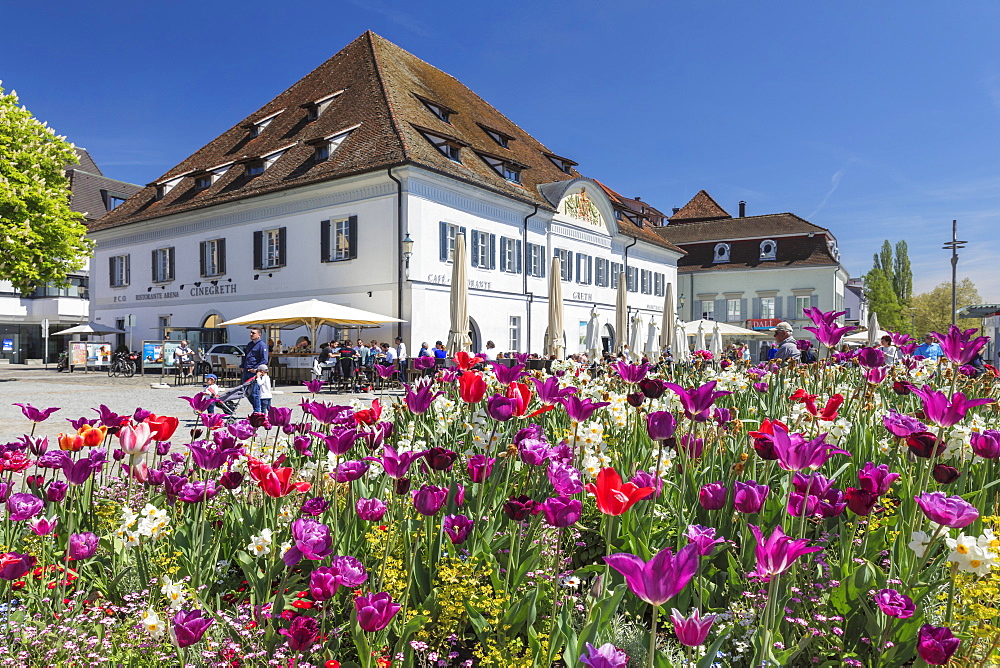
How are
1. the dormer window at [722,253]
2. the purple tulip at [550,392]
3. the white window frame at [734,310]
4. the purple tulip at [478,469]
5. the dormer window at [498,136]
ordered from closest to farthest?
the purple tulip at [478,469], the purple tulip at [550,392], the dormer window at [498,136], the white window frame at [734,310], the dormer window at [722,253]

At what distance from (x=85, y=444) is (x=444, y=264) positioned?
2116 centimetres

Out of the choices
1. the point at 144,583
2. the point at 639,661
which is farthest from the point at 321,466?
the point at 639,661

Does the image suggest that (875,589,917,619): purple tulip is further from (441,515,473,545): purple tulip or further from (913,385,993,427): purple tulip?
(441,515,473,545): purple tulip

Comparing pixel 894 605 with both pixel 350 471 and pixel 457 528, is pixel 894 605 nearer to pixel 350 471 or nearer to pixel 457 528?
pixel 457 528

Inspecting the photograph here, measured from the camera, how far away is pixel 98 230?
32.5 metres

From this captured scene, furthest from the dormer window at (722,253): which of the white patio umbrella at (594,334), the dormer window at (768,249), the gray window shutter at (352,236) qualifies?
the gray window shutter at (352,236)

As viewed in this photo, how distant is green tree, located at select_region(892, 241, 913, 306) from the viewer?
79.9 m

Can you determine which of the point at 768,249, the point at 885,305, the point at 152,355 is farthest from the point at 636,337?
the point at 885,305

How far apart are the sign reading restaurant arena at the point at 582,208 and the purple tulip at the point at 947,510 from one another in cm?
2841

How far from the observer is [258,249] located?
85.6ft

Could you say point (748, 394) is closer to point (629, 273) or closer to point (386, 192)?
point (386, 192)

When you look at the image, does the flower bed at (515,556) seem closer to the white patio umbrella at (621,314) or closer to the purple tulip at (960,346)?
the purple tulip at (960,346)

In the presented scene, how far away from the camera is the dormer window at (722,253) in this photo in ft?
160

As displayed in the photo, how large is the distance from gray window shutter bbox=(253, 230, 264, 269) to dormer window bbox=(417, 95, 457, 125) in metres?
8.02
